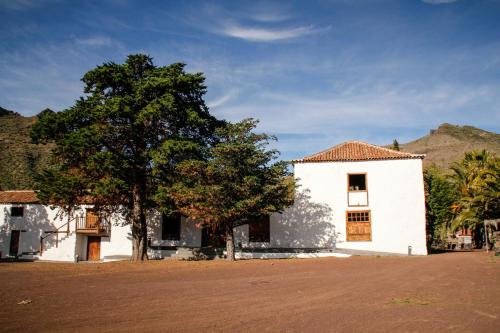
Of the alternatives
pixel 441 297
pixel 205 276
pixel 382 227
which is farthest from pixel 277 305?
pixel 382 227

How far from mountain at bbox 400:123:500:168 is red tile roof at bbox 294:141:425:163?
52.6m

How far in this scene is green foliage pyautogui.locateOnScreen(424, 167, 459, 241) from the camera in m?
30.0

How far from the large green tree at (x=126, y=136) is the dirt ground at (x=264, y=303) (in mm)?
7321

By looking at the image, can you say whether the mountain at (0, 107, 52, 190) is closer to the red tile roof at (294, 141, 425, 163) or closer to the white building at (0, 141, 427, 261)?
the white building at (0, 141, 427, 261)

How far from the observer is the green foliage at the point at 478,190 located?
75.9 feet

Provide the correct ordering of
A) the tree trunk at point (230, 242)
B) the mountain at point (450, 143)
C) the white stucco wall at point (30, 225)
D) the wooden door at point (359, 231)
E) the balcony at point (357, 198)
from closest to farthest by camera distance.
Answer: the tree trunk at point (230, 242) → the wooden door at point (359, 231) → the balcony at point (357, 198) → the white stucco wall at point (30, 225) → the mountain at point (450, 143)

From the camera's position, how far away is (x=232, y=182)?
20.3 metres

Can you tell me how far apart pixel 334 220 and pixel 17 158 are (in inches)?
1755

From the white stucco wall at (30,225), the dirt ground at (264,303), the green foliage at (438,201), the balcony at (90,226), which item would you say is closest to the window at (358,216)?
the green foliage at (438,201)

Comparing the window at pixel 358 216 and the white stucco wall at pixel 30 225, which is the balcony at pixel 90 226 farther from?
the window at pixel 358 216

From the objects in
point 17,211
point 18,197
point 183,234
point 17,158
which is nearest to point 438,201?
point 183,234

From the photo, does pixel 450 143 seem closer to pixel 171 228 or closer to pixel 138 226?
pixel 171 228

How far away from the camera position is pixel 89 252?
29.1 metres

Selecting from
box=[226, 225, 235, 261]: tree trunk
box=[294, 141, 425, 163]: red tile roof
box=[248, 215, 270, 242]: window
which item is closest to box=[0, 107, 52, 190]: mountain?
box=[248, 215, 270, 242]: window
